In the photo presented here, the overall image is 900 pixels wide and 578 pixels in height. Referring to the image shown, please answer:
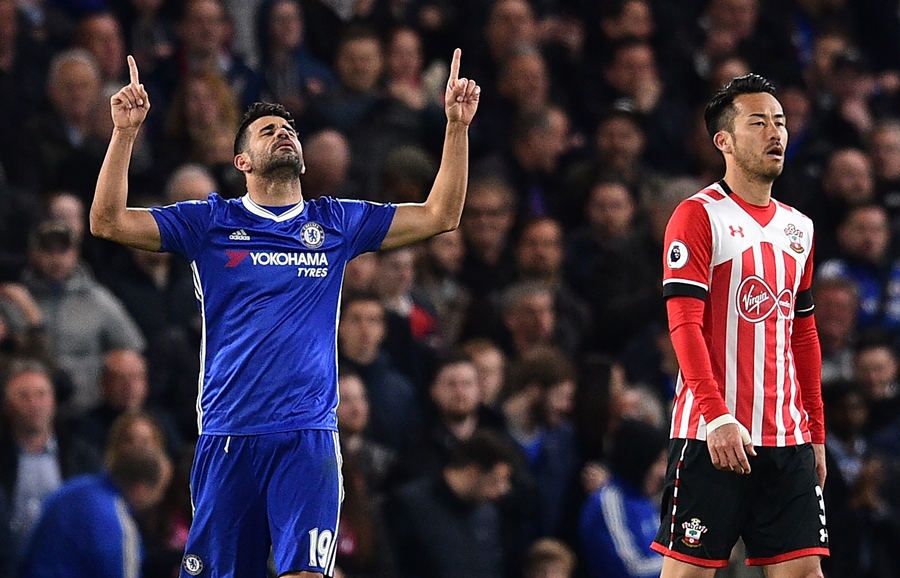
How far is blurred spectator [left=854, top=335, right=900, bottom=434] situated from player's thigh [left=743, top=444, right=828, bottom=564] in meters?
5.12

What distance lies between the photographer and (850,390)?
11289mm

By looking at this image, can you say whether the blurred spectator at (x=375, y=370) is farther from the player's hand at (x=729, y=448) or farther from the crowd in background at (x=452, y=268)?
the player's hand at (x=729, y=448)

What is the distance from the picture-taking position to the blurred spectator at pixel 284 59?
1330 cm

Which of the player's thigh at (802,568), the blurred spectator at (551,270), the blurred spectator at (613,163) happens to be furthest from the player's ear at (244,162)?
the blurred spectator at (613,163)

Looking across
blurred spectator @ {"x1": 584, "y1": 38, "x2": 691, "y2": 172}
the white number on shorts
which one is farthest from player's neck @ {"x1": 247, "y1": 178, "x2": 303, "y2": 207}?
blurred spectator @ {"x1": 584, "y1": 38, "x2": 691, "y2": 172}

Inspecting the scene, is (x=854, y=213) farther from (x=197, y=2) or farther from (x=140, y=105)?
(x=140, y=105)

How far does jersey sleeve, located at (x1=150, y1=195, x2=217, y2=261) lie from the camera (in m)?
7.11

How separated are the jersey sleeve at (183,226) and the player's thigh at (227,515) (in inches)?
31.3

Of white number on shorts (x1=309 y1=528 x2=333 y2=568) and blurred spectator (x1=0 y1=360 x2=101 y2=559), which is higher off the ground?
blurred spectator (x1=0 y1=360 x2=101 y2=559)

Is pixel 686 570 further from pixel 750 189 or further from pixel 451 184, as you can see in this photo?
pixel 451 184

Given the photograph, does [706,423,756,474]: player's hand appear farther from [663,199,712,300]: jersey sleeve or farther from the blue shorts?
the blue shorts

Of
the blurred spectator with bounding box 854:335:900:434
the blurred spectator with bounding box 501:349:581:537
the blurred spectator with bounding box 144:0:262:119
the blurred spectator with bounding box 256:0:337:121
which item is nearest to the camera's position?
the blurred spectator with bounding box 501:349:581:537

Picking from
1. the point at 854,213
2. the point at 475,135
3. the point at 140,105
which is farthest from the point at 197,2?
the point at 140,105

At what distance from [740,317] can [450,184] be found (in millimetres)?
1341
